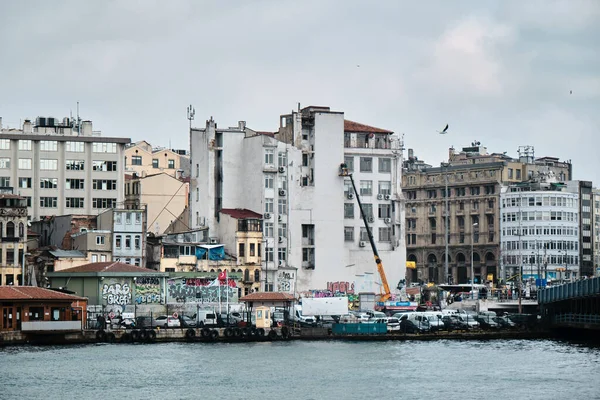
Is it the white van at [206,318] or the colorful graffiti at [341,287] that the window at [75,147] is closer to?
the colorful graffiti at [341,287]

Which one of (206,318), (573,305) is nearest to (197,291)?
(206,318)

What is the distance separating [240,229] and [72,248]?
65.1 ft

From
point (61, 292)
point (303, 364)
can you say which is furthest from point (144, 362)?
point (61, 292)

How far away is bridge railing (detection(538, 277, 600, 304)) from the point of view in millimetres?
125256

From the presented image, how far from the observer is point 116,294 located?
14538cm

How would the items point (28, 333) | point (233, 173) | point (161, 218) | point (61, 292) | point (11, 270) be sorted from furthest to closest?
point (161, 218)
point (233, 173)
point (11, 270)
point (61, 292)
point (28, 333)

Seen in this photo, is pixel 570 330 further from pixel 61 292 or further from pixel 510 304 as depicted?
pixel 61 292

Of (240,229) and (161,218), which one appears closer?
(240,229)

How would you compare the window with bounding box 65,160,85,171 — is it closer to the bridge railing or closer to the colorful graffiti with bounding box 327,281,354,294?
the colorful graffiti with bounding box 327,281,354,294

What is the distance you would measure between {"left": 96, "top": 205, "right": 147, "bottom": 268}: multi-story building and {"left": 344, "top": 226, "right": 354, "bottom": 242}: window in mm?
30548

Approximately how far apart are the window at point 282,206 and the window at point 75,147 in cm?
2610

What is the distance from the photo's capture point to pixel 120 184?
175 metres

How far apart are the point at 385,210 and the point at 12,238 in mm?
52914

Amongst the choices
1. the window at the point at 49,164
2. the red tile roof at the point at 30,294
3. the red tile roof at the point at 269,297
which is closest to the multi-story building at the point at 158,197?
the window at the point at 49,164
